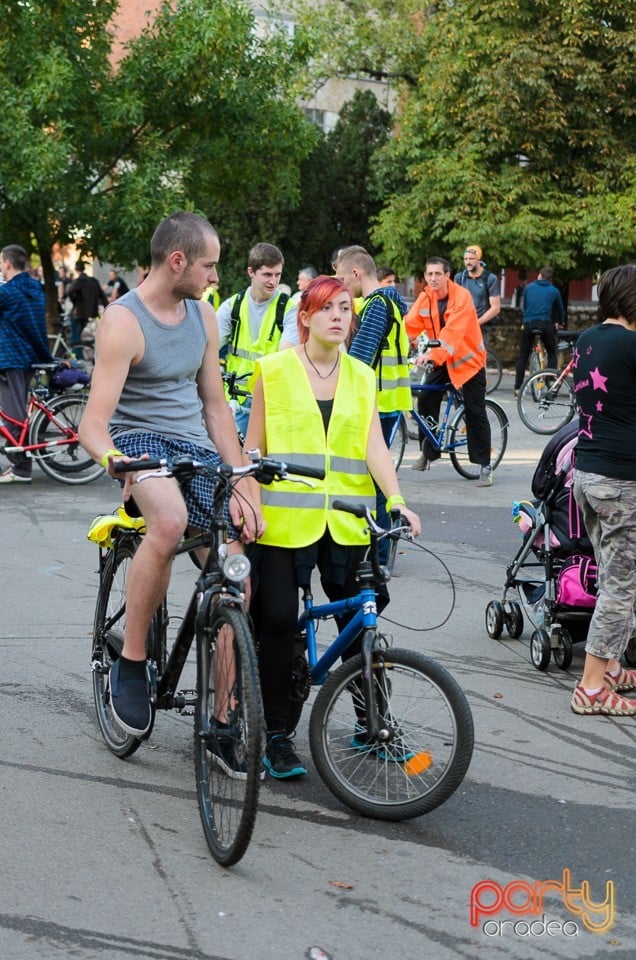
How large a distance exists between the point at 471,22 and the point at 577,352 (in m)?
22.6

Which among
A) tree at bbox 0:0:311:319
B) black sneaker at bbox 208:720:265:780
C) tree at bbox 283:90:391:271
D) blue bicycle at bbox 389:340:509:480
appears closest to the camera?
black sneaker at bbox 208:720:265:780

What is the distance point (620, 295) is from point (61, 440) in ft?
24.8

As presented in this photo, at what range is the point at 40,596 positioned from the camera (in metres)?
8.25

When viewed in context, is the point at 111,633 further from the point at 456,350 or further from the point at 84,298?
the point at 84,298

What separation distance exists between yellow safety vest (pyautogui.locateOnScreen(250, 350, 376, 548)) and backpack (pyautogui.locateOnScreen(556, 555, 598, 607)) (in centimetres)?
192

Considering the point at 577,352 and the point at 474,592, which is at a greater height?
the point at 577,352

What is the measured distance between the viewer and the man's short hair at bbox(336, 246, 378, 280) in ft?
28.0

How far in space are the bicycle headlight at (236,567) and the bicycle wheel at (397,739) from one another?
551 mm

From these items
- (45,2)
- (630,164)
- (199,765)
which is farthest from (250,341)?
(630,164)

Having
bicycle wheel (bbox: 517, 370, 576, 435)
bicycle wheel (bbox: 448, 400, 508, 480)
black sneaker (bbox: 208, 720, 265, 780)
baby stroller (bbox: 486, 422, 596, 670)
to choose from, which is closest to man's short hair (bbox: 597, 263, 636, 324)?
baby stroller (bbox: 486, 422, 596, 670)

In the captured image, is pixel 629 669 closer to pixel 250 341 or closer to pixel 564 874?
pixel 564 874

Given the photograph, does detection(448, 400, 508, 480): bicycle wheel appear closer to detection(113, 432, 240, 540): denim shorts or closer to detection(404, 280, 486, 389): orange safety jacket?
detection(404, 280, 486, 389): orange safety jacket

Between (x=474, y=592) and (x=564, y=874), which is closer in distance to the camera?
(x=564, y=874)

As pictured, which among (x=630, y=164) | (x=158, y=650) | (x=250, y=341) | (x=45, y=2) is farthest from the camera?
(x=630, y=164)
